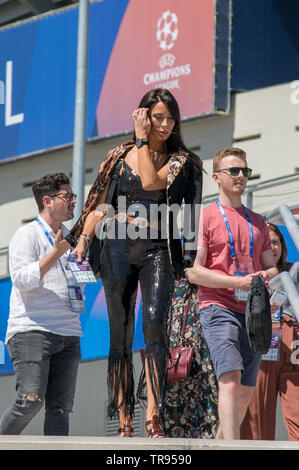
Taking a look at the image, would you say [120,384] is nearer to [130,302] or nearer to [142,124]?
[130,302]

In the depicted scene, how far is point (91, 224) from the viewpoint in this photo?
234 inches

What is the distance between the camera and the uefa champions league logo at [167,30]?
22.0 meters

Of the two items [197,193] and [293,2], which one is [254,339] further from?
[293,2]

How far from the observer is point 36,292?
20.6ft

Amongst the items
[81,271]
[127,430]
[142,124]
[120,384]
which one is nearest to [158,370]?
[120,384]

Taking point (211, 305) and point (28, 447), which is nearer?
point (28, 447)

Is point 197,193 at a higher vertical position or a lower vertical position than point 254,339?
higher

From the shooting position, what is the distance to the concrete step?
4301 mm

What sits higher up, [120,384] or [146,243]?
[146,243]

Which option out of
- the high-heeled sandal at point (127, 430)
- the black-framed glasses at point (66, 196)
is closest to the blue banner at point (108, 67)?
the black-framed glasses at point (66, 196)

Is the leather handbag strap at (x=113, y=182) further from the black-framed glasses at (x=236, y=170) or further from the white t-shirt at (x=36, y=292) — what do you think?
the black-framed glasses at (x=236, y=170)

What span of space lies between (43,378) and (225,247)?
1.24 meters

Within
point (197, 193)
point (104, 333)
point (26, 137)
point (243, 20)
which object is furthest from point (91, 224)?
point (26, 137)
